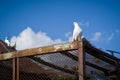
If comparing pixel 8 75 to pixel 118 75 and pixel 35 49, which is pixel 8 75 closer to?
pixel 35 49

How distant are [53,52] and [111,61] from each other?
1.45 metres

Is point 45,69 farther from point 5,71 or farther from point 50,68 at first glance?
point 5,71

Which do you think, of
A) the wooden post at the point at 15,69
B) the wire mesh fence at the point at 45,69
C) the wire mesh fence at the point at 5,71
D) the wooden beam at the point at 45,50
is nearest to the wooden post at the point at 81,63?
the wooden beam at the point at 45,50

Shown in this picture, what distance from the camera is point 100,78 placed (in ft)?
13.3

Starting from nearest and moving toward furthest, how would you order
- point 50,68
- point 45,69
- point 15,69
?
point 15,69 < point 50,68 < point 45,69

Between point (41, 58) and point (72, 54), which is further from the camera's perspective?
point (41, 58)

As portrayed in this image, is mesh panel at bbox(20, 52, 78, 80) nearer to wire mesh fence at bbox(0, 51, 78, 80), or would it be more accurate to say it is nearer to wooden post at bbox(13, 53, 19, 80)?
wire mesh fence at bbox(0, 51, 78, 80)

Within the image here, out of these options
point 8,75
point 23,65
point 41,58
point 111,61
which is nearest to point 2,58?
point 41,58

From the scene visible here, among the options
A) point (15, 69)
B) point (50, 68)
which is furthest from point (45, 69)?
point (15, 69)

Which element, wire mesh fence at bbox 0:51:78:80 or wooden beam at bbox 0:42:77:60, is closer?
wooden beam at bbox 0:42:77:60

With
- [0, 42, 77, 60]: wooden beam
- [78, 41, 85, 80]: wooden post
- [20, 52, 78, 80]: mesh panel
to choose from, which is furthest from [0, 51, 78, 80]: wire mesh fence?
[78, 41, 85, 80]: wooden post

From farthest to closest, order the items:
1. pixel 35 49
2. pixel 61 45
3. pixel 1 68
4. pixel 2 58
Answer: pixel 1 68, pixel 2 58, pixel 35 49, pixel 61 45

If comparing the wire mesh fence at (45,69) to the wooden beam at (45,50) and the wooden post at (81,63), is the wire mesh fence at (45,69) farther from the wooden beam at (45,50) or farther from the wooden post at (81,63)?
the wooden post at (81,63)

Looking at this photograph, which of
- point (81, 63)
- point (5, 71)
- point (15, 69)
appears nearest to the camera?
point (81, 63)
